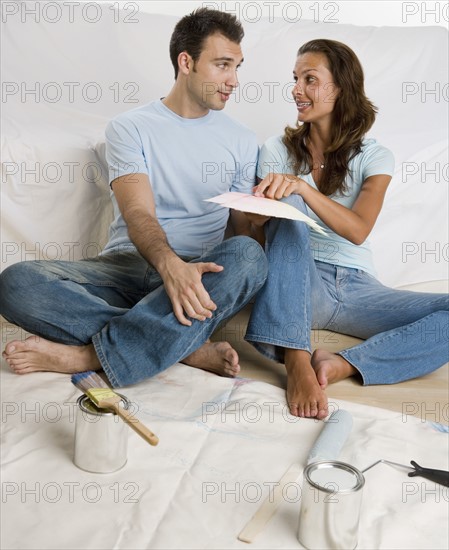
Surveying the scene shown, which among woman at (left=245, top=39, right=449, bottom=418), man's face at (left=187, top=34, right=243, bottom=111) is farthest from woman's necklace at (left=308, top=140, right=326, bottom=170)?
man's face at (left=187, top=34, right=243, bottom=111)

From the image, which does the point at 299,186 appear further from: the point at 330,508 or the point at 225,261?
the point at 330,508

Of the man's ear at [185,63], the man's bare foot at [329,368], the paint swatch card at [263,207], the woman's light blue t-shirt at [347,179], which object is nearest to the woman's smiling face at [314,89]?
the woman's light blue t-shirt at [347,179]

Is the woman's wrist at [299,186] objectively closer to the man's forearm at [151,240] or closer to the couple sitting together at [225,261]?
the couple sitting together at [225,261]

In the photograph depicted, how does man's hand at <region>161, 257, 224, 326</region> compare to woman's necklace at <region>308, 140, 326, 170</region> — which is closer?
man's hand at <region>161, 257, 224, 326</region>

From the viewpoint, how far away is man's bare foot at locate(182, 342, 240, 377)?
1.71 m

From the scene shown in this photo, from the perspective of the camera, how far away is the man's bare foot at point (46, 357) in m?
1.68

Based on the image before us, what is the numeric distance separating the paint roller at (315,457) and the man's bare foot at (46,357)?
56 cm

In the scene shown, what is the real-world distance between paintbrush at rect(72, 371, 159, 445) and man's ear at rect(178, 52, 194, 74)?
3.19 ft

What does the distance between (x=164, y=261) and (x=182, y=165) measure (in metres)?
0.42

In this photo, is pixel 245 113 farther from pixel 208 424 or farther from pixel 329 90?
pixel 208 424

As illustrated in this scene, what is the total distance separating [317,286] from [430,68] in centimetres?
124

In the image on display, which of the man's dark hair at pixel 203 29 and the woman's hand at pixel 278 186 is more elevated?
the man's dark hair at pixel 203 29

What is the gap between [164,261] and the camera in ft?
5.41

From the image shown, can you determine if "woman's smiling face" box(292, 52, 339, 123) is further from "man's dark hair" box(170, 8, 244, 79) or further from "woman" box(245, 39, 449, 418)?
"man's dark hair" box(170, 8, 244, 79)
